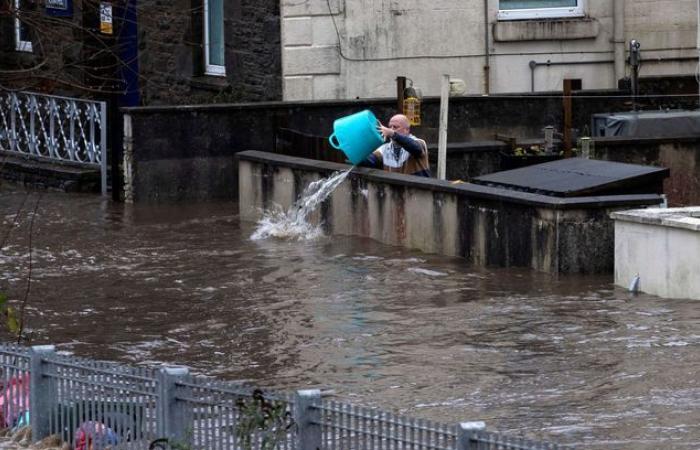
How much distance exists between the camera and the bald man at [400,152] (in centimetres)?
1750

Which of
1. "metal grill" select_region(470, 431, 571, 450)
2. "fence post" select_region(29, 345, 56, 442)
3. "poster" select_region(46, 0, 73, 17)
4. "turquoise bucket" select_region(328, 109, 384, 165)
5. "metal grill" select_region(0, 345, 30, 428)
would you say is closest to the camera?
"metal grill" select_region(470, 431, 571, 450)

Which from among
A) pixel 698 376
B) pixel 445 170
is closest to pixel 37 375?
pixel 698 376

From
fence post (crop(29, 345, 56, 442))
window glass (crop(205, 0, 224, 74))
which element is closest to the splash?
window glass (crop(205, 0, 224, 74))

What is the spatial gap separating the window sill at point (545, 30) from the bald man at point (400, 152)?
675 centimetres

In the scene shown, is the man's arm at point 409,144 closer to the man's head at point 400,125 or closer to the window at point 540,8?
the man's head at point 400,125

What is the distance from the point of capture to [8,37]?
3212 centimetres

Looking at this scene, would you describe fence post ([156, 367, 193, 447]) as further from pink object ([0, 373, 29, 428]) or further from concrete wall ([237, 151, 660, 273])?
concrete wall ([237, 151, 660, 273])

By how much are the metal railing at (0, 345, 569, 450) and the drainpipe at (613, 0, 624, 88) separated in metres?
16.4

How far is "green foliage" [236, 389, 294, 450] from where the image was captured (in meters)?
7.58

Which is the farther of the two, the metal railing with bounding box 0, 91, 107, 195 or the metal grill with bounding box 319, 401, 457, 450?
the metal railing with bounding box 0, 91, 107, 195

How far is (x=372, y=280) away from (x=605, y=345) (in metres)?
3.65

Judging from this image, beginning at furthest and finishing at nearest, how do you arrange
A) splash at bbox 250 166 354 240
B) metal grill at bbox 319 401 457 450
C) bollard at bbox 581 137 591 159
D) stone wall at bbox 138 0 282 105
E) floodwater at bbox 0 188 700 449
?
1. stone wall at bbox 138 0 282 105
2. bollard at bbox 581 137 591 159
3. splash at bbox 250 166 354 240
4. floodwater at bbox 0 188 700 449
5. metal grill at bbox 319 401 457 450

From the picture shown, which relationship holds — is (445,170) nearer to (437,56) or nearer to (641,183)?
(641,183)

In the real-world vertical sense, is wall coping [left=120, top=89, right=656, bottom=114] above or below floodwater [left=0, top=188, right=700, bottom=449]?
above
